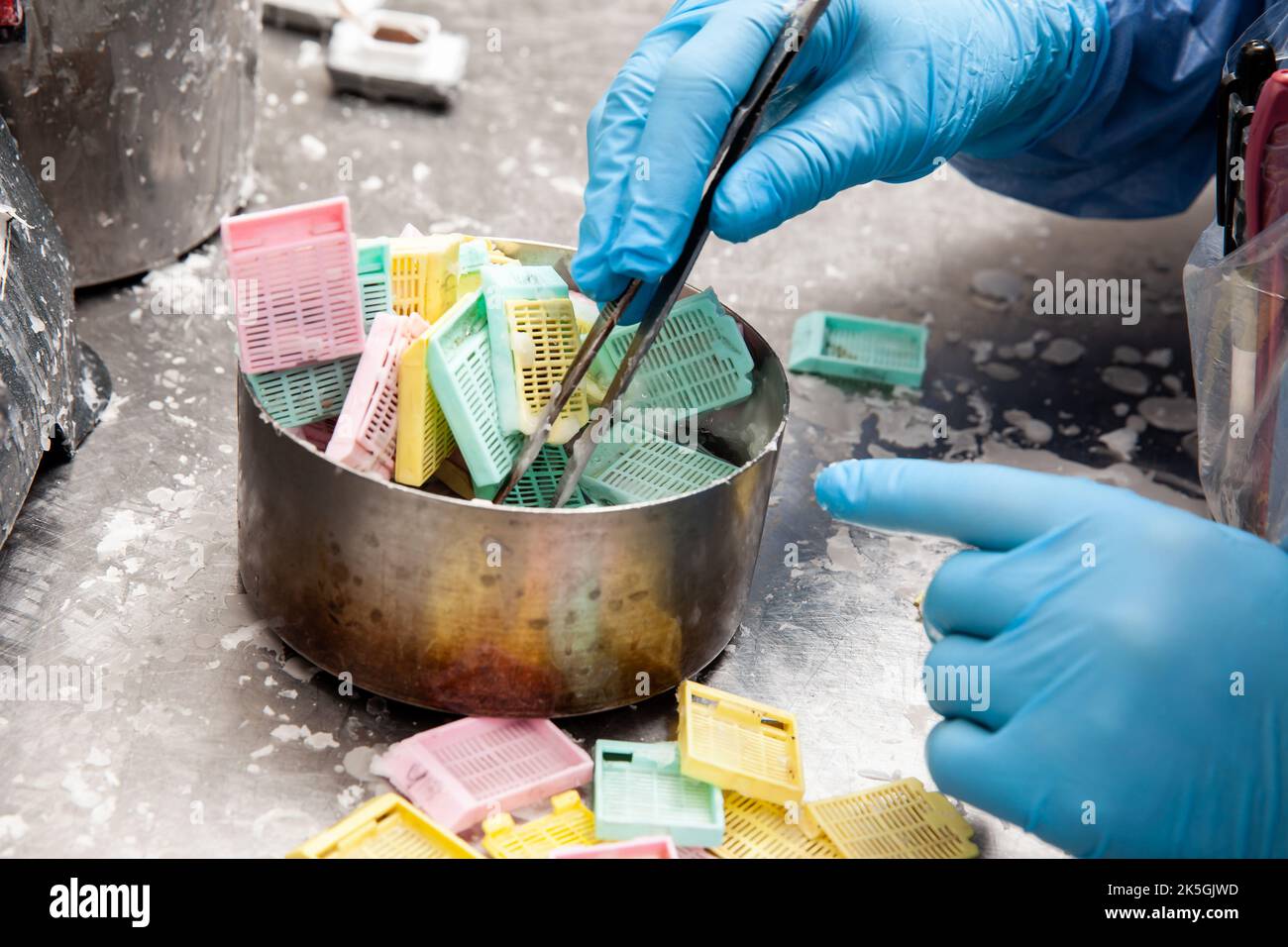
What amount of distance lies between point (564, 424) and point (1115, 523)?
51 cm

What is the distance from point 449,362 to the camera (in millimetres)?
1239

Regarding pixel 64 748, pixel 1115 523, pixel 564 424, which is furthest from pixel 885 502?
pixel 64 748

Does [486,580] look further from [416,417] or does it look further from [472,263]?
[472,263]

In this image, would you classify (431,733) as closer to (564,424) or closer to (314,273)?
(564,424)

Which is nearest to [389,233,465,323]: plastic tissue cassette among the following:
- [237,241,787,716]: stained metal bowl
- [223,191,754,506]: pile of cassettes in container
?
[223,191,754,506]: pile of cassettes in container

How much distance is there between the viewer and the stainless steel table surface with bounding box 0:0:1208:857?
120 cm

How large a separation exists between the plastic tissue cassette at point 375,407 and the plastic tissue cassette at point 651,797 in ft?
1.09

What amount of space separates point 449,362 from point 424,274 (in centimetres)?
19

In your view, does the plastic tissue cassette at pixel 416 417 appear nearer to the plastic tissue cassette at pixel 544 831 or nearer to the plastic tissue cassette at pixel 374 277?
the plastic tissue cassette at pixel 374 277

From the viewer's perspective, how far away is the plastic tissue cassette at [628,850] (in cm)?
110

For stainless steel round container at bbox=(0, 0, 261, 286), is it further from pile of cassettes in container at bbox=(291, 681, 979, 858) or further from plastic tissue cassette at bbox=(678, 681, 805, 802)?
plastic tissue cassette at bbox=(678, 681, 805, 802)

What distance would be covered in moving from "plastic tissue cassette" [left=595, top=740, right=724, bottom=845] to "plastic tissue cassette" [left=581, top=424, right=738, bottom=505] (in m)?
0.25

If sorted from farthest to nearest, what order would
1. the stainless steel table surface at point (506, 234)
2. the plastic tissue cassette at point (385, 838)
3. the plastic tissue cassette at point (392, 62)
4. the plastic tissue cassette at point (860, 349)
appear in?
the plastic tissue cassette at point (392, 62) < the plastic tissue cassette at point (860, 349) < the stainless steel table surface at point (506, 234) < the plastic tissue cassette at point (385, 838)

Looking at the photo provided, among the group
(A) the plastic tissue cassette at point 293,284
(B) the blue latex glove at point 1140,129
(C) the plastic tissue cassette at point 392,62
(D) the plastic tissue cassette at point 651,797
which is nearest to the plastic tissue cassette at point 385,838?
(D) the plastic tissue cassette at point 651,797
